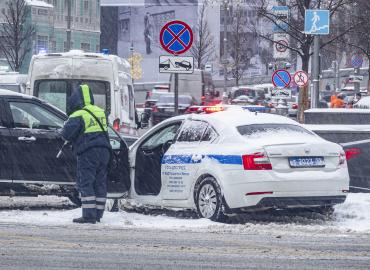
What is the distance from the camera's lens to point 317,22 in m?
34.6

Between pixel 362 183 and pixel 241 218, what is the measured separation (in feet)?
9.59

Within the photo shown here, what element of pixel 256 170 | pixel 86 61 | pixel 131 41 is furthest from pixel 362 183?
pixel 131 41

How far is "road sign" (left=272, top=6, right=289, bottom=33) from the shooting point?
40.8 m

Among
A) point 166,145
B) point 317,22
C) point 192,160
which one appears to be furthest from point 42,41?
point 192,160

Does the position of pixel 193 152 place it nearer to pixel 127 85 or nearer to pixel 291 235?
pixel 291 235

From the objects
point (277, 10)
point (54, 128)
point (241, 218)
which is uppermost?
point (277, 10)

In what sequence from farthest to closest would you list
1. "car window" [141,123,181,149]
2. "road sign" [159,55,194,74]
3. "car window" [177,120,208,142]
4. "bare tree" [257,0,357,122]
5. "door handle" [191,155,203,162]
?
1. "bare tree" [257,0,357,122]
2. "road sign" [159,55,194,74]
3. "car window" [141,123,181,149]
4. "car window" [177,120,208,142]
5. "door handle" [191,155,203,162]

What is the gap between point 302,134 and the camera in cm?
1380

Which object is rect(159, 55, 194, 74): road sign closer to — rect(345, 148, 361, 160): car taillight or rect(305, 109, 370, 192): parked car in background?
rect(305, 109, 370, 192): parked car in background

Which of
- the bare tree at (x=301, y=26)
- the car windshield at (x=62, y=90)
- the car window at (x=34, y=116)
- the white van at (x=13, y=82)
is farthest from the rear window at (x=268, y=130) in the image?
the bare tree at (x=301, y=26)

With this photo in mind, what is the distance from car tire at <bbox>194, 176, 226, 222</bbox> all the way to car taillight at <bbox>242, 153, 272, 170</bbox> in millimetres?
521

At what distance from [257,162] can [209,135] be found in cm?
115

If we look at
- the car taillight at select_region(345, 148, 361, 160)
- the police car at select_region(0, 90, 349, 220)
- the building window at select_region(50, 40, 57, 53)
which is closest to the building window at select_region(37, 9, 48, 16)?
the building window at select_region(50, 40, 57, 53)

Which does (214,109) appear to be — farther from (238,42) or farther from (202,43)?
(202,43)
